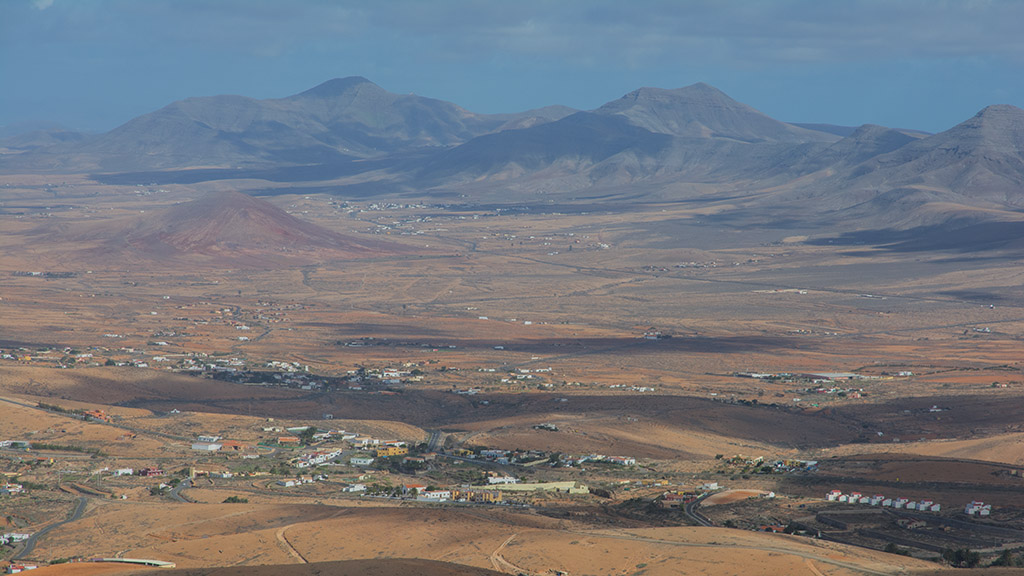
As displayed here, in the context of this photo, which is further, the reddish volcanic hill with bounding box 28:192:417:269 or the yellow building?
the reddish volcanic hill with bounding box 28:192:417:269

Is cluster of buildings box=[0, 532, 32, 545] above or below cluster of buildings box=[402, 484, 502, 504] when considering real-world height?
above

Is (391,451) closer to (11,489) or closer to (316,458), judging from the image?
(316,458)

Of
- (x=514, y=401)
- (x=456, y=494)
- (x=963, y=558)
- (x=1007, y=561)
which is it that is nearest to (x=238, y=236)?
(x=514, y=401)

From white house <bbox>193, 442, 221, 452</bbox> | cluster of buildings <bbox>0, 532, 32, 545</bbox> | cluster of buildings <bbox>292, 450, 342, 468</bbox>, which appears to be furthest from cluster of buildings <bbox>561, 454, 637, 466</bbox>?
cluster of buildings <bbox>0, 532, 32, 545</bbox>

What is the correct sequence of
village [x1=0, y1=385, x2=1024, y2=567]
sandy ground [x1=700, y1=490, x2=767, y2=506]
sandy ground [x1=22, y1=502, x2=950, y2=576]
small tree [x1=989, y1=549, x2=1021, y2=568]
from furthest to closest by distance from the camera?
sandy ground [x1=700, y1=490, x2=767, y2=506], village [x1=0, y1=385, x2=1024, y2=567], small tree [x1=989, y1=549, x2=1021, y2=568], sandy ground [x1=22, y1=502, x2=950, y2=576]

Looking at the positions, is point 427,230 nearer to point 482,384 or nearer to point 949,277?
point 949,277

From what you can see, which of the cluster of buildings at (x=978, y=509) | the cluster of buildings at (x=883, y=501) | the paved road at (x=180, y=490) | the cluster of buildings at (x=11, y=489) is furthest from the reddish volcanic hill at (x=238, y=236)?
the cluster of buildings at (x=978, y=509)

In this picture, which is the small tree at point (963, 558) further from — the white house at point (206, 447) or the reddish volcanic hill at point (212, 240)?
the reddish volcanic hill at point (212, 240)

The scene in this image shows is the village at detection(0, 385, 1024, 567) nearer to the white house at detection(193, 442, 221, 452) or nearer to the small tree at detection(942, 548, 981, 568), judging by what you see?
the white house at detection(193, 442, 221, 452)
